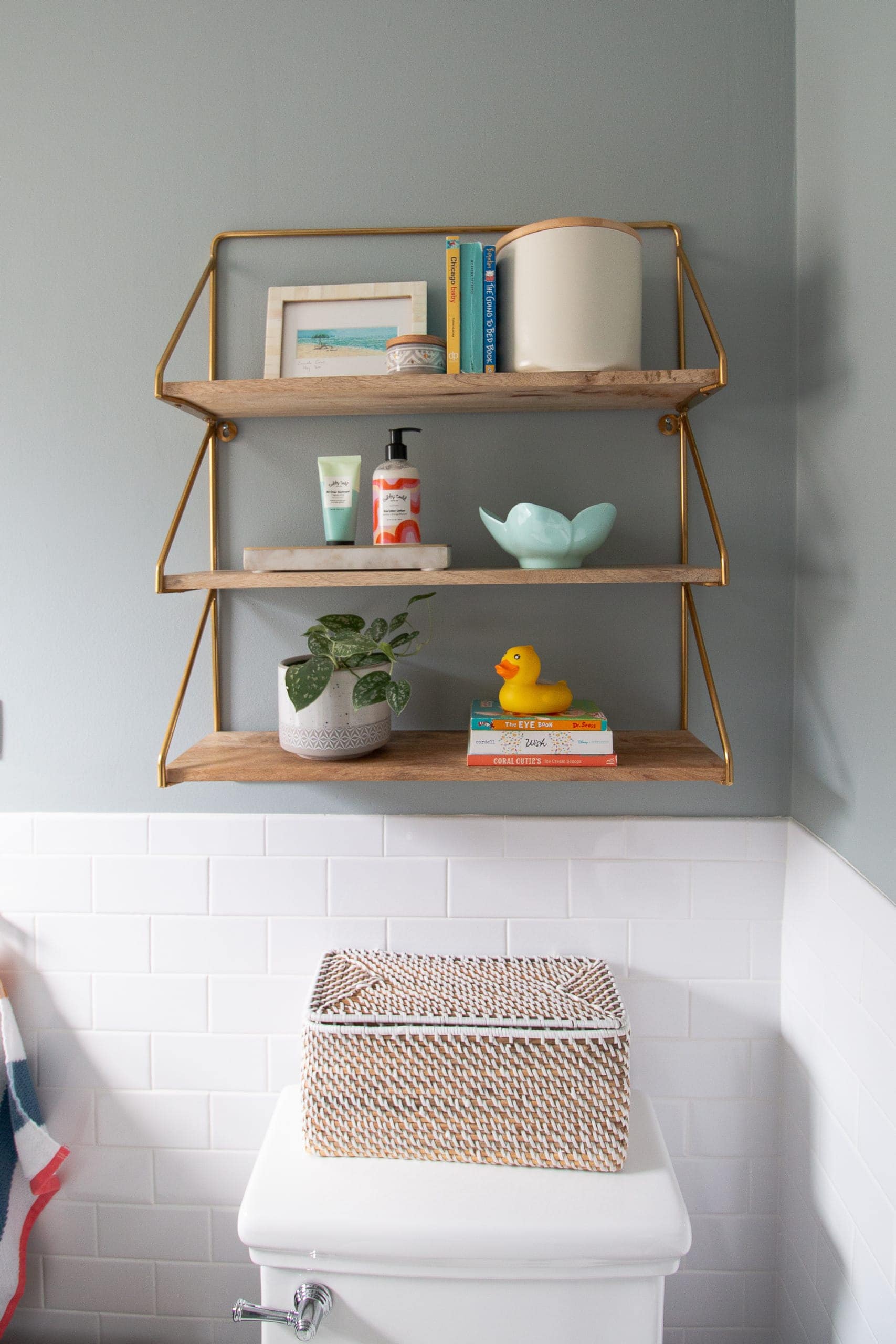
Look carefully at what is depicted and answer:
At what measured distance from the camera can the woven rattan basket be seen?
3.77ft

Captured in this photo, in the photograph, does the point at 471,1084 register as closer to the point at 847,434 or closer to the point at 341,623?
the point at 341,623

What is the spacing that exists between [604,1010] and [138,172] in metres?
1.31

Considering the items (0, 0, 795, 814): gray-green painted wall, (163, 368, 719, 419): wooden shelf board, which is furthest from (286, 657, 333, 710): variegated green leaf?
(163, 368, 719, 419): wooden shelf board

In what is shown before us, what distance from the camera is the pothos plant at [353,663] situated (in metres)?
1.16

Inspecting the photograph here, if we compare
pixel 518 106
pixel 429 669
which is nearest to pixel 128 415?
pixel 429 669

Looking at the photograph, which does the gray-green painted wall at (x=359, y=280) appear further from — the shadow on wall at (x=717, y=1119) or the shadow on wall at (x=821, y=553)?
the shadow on wall at (x=717, y=1119)

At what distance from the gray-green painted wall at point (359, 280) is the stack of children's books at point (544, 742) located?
184 mm

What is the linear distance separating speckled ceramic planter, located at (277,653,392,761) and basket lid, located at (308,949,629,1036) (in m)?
0.32

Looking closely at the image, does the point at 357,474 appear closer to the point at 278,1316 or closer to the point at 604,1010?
the point at 604,1010

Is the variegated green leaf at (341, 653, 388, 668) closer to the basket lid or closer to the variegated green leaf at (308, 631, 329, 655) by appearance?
the variegated green leaf at (308, 631, 329, 655)

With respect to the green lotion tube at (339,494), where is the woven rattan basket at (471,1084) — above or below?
below

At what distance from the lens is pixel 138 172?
1.32 m

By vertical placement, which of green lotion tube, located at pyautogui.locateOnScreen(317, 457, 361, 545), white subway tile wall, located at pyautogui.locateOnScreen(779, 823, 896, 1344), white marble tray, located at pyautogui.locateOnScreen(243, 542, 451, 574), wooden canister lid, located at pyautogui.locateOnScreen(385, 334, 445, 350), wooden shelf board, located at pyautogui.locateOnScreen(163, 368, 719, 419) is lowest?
white subway tile wall, located at pyautogui.locateOnScreen(779, 823, 896, 1344)

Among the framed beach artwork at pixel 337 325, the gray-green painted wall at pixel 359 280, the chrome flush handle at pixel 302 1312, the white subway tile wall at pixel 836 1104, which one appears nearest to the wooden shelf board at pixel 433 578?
the gray-green painted wall at pixel 359 280
